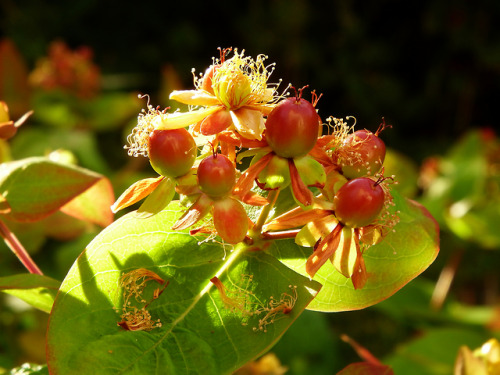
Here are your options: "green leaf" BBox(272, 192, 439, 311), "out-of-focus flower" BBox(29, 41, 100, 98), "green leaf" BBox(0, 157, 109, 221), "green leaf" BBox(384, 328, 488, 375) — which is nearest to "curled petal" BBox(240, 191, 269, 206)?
"green leaf" BBox(272, 192, 439, 311)

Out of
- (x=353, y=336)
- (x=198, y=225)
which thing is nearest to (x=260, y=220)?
(x=198, y=225)

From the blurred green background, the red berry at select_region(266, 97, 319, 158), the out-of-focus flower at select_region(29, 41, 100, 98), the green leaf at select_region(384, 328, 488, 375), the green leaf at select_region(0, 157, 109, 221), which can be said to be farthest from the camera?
the blurred green background

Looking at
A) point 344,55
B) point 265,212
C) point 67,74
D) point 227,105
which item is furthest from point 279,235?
point 344,55

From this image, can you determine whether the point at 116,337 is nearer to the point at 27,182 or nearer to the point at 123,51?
the point at 27,182

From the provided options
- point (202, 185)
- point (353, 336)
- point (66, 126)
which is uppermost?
point (202, 185)

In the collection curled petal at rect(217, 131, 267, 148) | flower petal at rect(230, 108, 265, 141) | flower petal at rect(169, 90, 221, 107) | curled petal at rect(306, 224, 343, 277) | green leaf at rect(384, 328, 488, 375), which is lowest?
green leaf at rect(384, 328, 488, 375)

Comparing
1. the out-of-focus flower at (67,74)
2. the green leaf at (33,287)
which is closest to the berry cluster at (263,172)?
the green leaf at (33,287)

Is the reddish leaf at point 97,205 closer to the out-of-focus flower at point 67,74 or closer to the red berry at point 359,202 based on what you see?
the red berry at point 359,202

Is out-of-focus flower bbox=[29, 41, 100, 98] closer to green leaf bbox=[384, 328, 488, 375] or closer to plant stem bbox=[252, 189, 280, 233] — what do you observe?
green leaf bbox=[384, 328, 488, 375]
